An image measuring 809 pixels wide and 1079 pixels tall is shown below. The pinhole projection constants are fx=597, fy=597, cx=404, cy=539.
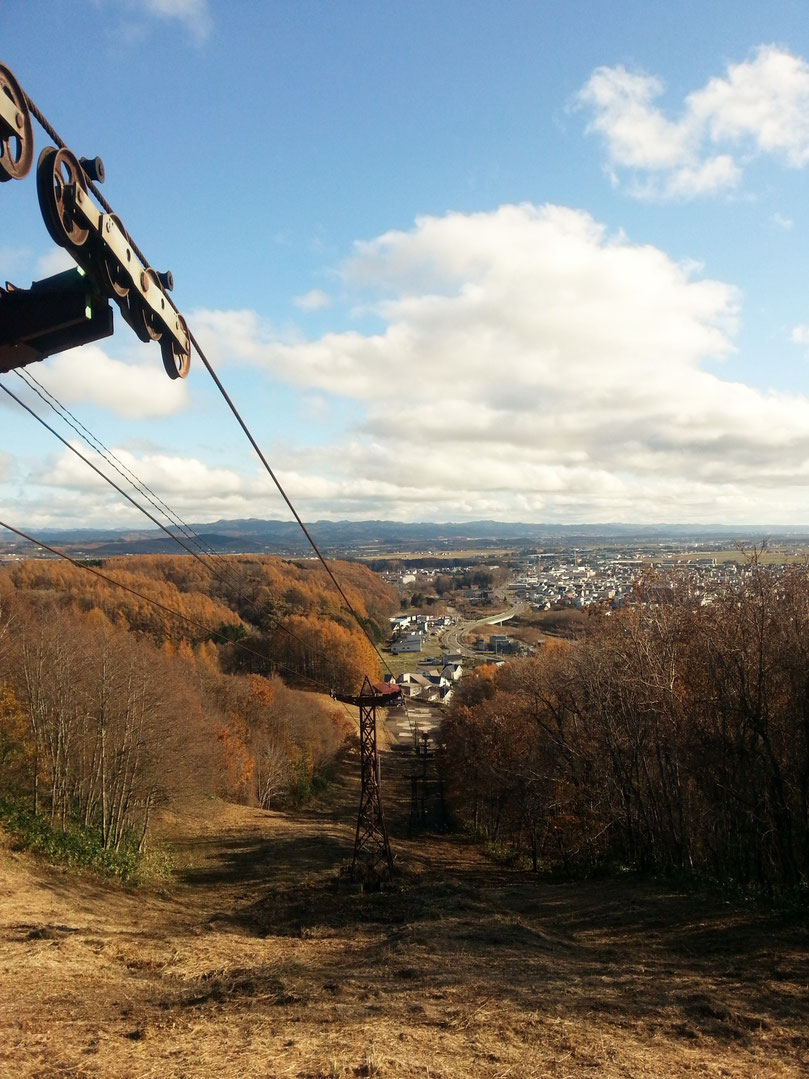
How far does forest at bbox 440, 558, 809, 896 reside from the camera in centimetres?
1223

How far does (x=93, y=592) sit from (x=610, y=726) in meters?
76.0

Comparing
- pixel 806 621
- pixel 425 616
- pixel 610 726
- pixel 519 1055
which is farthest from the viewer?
pixel 425 616

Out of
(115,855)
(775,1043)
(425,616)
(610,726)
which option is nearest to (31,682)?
(115,855)

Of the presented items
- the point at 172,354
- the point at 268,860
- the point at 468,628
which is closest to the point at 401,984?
the point at 172,354

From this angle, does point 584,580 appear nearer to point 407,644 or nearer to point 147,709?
point 407,644

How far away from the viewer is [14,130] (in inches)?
161

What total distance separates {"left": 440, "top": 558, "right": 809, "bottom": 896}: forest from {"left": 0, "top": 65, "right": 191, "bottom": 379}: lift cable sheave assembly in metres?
12.1

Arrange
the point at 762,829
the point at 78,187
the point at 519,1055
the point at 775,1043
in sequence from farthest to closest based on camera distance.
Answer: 1. the point at 762,829
2. the point at 775,1043
3. the point at 519,1055
4. the point at 78,187

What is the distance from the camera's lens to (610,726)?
1639 centimetres

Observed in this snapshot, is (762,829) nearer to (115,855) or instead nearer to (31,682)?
(115,855)

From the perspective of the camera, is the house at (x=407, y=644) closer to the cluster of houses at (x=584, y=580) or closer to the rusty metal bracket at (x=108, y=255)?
the cluster of houses at (x=584, y=580)

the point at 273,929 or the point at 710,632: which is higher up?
the point at 710,632

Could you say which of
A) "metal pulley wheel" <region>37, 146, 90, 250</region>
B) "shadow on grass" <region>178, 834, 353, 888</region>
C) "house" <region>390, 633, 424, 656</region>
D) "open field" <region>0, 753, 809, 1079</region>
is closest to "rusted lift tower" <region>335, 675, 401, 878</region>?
"shadow on grass" <region>178, 834, 353, 888</region>

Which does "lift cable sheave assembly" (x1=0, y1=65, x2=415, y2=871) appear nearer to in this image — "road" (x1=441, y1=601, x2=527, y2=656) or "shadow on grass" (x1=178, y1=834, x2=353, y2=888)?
"shadow on grass" (x1=178, y1=834, x2=353, y2=888)
